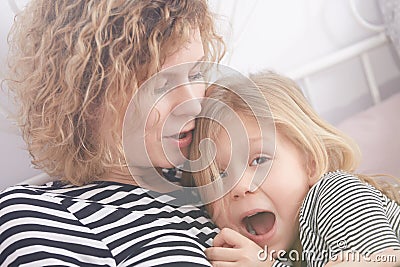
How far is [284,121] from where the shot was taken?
112cm

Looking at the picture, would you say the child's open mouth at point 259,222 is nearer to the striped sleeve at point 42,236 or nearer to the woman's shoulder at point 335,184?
the woman's shoulder at point 335,184

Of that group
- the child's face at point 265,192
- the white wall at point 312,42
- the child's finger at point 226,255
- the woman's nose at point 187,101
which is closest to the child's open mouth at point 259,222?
the child's face at point 265,192

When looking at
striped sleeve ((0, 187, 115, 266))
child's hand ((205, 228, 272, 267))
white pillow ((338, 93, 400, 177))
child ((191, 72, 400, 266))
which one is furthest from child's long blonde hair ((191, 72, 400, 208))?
white pillow ((338, 93, 400, 177))

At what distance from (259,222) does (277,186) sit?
0.25ft

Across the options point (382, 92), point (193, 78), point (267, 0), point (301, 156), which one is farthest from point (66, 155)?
point (382, 92)

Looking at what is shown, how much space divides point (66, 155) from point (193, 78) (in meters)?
0.25

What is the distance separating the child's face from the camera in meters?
1.08

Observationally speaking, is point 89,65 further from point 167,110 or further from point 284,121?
point 284,121

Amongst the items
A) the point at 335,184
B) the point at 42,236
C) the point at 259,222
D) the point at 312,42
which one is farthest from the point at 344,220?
the point at 312,42

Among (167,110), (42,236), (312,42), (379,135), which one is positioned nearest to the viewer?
(42,236)

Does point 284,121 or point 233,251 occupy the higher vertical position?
point 284,121

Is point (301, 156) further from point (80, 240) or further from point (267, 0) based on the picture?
point (267, 0)

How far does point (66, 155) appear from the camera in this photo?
109cm

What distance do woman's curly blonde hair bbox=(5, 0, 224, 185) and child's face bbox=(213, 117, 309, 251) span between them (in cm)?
19
